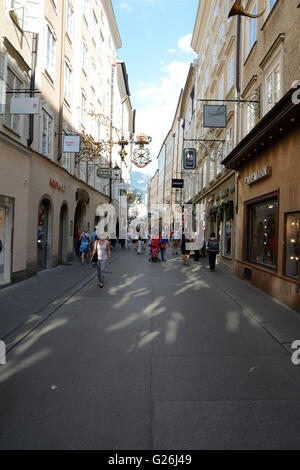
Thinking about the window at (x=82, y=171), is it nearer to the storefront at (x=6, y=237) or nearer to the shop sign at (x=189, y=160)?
the shop sign at (x=189, y=160)

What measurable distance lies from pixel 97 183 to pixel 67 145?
1277cm

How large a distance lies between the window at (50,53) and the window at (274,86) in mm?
8594

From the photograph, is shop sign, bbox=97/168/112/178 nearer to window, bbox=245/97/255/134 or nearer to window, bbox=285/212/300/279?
window, bbox=245/97/255/134

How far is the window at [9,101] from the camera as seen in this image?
1055cm

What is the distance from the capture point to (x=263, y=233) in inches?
467

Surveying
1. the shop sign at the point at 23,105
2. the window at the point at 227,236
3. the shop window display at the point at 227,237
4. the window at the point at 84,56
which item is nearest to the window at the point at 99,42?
the window at the point at 84,56

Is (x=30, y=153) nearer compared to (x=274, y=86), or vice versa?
(x=274, y=86)

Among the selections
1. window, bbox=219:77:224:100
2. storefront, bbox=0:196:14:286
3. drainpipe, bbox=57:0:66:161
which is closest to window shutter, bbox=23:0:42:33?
drainpipe, bbox=57:0:66:161

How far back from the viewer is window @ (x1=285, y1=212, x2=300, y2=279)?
8.61 meters

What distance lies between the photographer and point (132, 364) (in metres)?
4.83

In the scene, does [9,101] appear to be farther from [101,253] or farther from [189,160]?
[189,160]

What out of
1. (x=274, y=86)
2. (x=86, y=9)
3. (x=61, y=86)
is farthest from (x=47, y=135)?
(x=86, y=9)

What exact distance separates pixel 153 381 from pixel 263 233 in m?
8.63

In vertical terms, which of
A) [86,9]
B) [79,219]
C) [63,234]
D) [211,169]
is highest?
[86,9]
